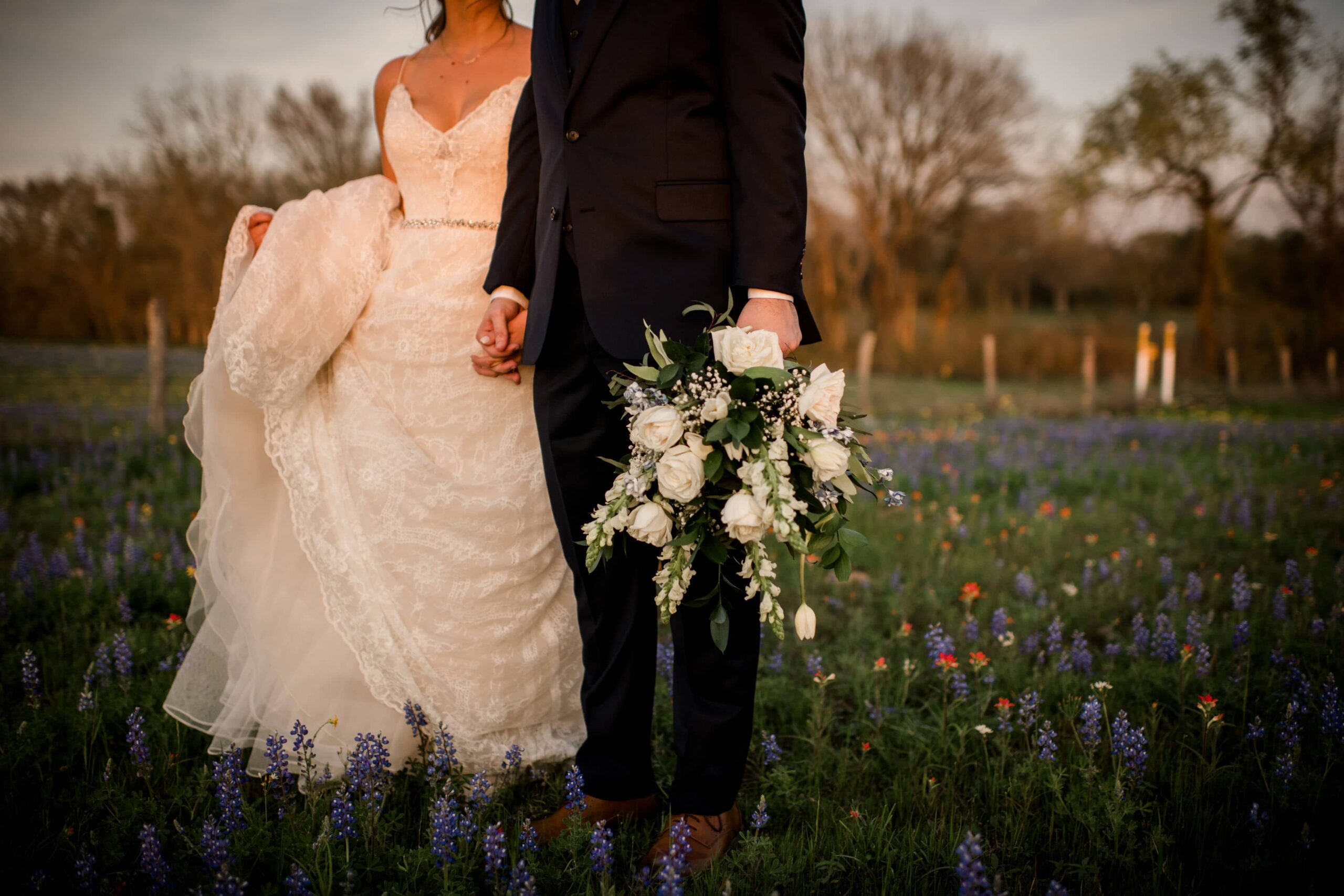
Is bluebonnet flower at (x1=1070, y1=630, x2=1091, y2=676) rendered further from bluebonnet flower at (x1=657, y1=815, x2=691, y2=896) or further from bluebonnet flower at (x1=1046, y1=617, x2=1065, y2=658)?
bluebonnet flower at (x1=657, y1=815, x2=691, y2=896)

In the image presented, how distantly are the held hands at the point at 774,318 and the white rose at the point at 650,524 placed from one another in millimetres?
536

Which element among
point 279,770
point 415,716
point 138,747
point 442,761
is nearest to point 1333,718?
point 442,761

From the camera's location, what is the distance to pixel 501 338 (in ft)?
7.34

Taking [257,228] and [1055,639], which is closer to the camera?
[257,228]

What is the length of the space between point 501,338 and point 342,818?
1.32m

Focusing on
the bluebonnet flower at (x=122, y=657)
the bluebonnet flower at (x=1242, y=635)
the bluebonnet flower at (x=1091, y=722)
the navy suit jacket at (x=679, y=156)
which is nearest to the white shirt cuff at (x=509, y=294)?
the navy suit jacket at (x=679, y=156)

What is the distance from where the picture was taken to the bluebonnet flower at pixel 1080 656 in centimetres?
289

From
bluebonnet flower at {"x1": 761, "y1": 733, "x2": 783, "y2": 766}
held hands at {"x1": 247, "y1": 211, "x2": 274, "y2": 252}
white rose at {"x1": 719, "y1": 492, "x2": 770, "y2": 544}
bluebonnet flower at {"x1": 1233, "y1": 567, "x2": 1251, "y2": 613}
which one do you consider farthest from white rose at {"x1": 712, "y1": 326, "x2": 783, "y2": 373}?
bluebonnet flower at {"x1": 1233, "y1": 567, "x2": 1251, "y2": 613}

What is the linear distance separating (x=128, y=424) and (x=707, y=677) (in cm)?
936

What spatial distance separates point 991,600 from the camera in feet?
12.7

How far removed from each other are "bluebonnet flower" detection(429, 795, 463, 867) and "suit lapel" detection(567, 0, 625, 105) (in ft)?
5.79

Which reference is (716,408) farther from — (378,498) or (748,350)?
(378,498)

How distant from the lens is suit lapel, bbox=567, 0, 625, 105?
1857 mm

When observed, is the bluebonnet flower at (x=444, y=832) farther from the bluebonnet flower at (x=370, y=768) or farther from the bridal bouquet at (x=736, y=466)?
the bridal bouquet at (x=736, y=466)
